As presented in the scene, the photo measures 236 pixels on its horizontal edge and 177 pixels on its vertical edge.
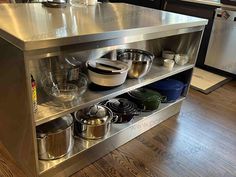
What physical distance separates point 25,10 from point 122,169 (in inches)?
45.0

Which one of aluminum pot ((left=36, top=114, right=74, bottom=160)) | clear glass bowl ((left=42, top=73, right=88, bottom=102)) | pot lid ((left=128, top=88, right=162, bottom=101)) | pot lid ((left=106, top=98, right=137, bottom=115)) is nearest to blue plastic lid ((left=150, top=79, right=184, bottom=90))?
pot lid ((left=128, top=88, right=162, bottom=101))

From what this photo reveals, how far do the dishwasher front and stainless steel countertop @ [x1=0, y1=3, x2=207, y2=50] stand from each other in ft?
4.39

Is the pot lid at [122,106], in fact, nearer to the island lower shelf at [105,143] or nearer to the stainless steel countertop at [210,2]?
the island lower shelf at [105,143]

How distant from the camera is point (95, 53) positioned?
1.62 metres

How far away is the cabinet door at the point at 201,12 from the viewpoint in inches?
120

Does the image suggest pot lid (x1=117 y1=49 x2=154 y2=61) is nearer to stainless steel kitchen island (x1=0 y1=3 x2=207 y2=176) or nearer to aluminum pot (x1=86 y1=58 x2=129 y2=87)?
stainless steel kitchen island (x1=0 y1=3 x2=207 y2=176)

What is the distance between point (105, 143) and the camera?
1561mm

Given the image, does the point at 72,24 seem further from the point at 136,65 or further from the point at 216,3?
the point at 216,3

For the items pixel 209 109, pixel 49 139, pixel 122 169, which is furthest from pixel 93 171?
pixel 209 109

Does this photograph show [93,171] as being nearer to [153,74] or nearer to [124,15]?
[153,74]

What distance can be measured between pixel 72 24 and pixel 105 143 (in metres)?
0.76

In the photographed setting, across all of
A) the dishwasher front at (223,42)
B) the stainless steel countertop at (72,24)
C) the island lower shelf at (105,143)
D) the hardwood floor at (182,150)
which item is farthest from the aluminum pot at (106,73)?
the dishwasher front at (223,42)

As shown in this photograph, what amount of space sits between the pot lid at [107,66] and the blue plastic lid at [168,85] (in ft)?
1.74

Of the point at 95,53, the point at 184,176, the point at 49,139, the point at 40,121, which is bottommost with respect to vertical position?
the point at 184,176
